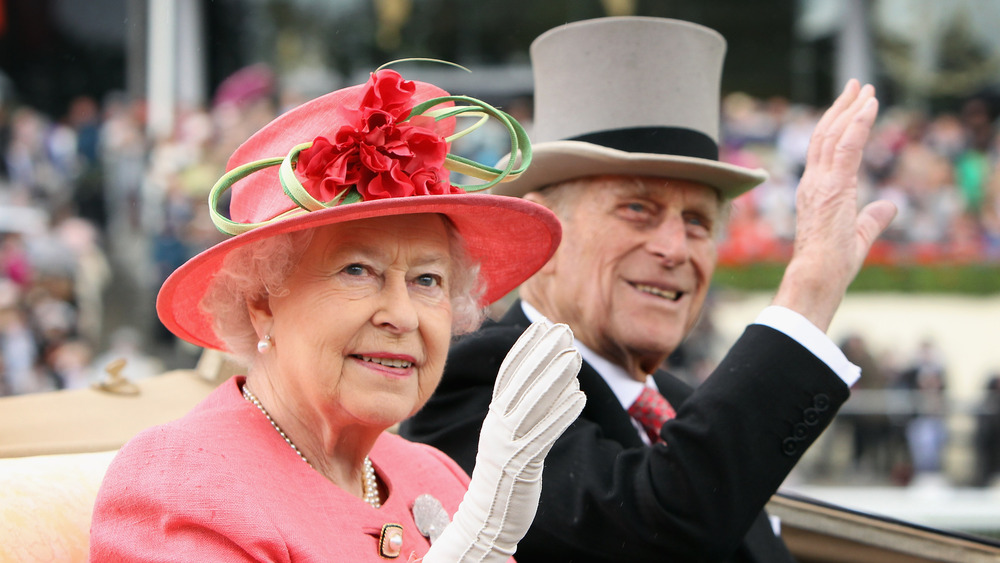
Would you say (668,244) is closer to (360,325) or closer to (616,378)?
(616,378)

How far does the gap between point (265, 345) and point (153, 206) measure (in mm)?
12059

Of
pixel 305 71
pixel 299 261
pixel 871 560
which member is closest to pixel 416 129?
pixel 299 261

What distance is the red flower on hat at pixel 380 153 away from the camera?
1.83m

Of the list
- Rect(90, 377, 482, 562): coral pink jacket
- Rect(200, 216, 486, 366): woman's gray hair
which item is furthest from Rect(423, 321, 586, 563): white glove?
Rect(200, 216, 486, 366): woman's gray hair

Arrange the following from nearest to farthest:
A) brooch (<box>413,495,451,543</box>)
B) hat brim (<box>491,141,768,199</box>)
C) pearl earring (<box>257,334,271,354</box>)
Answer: pearl earring (<box>257,334,271,354</box>)
brooch (<box>413,495,451,543</box>)
hat brim (<box>491,141,768,199</box>)

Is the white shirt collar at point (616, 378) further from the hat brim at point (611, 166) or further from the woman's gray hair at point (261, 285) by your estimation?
the woman's gray hair at point (261, 285)

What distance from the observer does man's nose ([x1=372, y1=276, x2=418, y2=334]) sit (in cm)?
183

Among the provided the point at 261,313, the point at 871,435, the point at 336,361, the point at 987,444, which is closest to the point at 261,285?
the point at 261,313

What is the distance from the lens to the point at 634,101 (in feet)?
9.23

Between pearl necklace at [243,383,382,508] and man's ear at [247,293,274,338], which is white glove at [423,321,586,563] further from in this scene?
man's ear at [247,293,274,338]

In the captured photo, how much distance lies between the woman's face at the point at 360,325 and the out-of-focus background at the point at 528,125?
8.04 m

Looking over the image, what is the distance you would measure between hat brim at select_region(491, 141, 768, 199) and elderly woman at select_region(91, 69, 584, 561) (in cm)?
63

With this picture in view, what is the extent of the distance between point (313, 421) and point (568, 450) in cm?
65

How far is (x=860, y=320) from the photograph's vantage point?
15703mm
